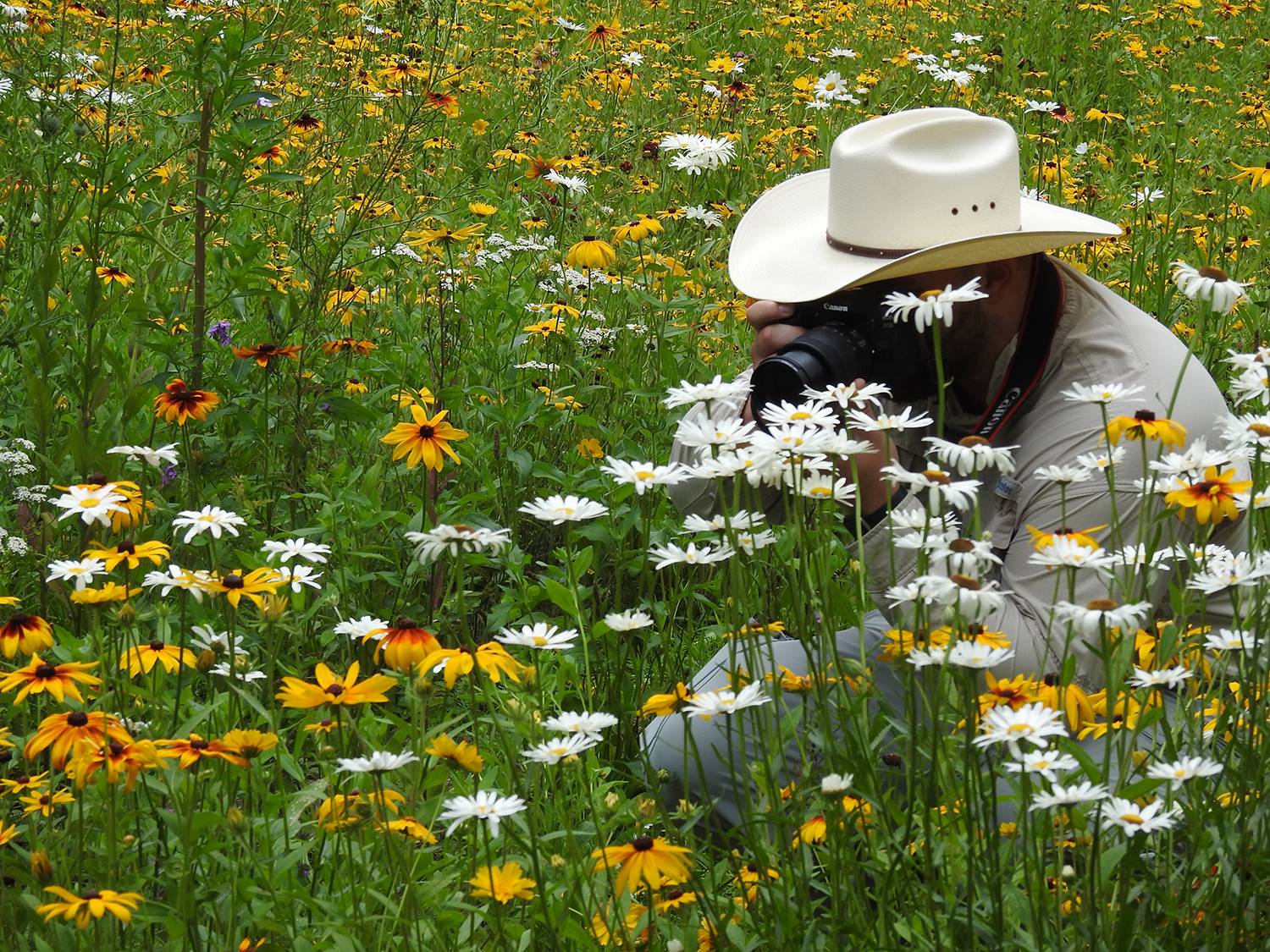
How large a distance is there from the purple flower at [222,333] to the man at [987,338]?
48.1 inches

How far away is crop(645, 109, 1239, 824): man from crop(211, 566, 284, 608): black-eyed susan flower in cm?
65

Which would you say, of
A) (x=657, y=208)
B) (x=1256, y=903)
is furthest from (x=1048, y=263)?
(x=657, y=208)

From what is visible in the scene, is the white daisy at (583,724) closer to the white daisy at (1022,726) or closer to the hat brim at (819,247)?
the white daisy at (1022,726)

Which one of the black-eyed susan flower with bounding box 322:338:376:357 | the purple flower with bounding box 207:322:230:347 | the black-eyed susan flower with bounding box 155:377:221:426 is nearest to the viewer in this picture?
the black-eyed susan flower with bounding box 155:377:221:426

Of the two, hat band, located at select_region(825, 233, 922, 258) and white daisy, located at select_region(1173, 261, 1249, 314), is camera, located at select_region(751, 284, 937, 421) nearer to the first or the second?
hat band, located at select_region(825, 233, 922, 258)

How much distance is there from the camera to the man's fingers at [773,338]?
79.8 inches

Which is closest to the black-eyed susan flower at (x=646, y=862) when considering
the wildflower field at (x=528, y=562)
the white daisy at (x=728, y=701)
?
the wildflower field at (x=528, y=562)

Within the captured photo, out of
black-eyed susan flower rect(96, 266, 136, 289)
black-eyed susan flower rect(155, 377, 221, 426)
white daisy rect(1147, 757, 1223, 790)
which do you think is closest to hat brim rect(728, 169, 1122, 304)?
black-eyed susan flower rect(155, 377, 221, 426)

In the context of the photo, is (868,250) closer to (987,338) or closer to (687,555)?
(987,338)

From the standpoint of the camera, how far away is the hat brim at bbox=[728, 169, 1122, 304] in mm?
1970

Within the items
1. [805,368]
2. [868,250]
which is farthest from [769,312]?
[805,368]

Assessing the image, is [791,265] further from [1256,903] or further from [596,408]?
[1256,903]

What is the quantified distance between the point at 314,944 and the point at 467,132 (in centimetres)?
398

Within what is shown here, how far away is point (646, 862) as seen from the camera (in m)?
1.22
